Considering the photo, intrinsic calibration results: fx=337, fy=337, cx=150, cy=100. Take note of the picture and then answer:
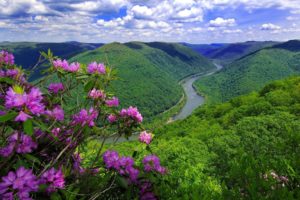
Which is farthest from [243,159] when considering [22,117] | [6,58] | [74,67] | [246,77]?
[246,77]

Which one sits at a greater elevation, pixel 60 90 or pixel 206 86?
pixel 60 90

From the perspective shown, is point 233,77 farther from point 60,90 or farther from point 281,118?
point 60,90

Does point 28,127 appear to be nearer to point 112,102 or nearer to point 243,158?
point 112,102

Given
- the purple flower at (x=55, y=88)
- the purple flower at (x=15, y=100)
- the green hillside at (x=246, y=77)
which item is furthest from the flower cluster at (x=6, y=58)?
the green hillside at (x=246, y=77)

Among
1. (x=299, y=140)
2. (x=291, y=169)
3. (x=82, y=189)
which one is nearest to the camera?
(x=291, y=169)

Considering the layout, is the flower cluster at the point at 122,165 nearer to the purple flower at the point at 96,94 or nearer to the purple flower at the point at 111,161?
the purple flower at the point at 111,161

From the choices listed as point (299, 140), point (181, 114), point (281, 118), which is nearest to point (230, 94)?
point (181, 114)
